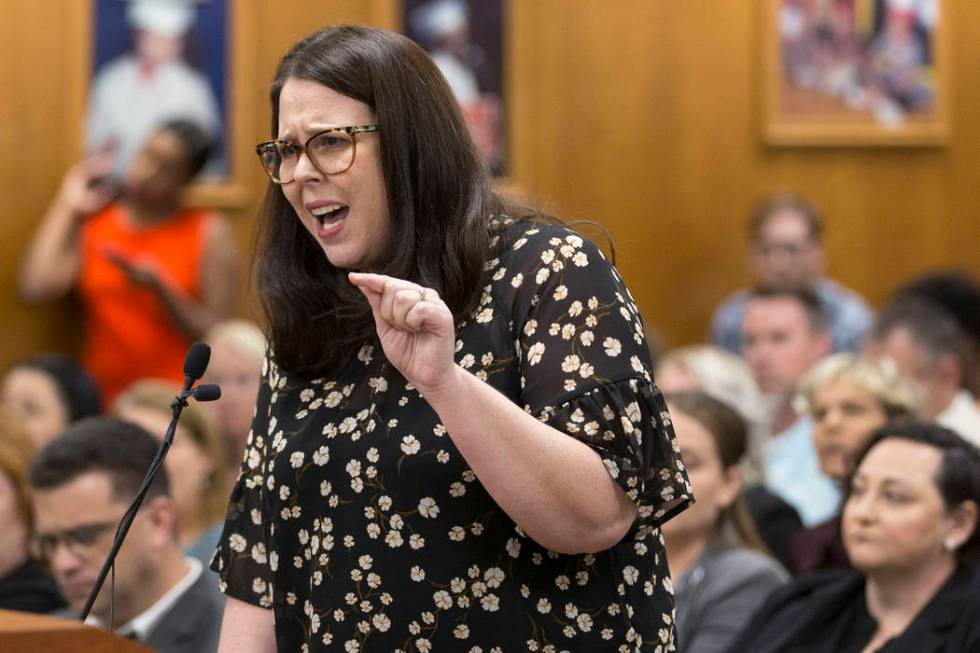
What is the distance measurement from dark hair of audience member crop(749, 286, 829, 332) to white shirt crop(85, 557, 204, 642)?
270 cm

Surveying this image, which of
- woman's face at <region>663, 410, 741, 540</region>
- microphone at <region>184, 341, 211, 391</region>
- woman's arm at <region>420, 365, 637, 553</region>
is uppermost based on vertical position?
microphone at <region>184, 341, 211, 391</region>

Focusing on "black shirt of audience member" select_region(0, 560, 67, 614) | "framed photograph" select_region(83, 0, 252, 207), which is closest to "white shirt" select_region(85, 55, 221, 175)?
"framed photograph" select_region(83, 0, 252, 207)

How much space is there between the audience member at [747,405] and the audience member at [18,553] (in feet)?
4.97

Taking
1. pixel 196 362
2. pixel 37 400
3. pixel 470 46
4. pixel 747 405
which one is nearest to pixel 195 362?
pixel 196 362

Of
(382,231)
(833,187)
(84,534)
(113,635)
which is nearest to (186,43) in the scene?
(833,187)

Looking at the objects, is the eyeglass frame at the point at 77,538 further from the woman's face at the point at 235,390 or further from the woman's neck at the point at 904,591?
the woman's neck at the point at 904,591

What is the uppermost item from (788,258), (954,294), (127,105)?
(127,105)

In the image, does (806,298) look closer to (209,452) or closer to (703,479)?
(703,479)

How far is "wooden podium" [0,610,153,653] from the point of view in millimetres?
1319

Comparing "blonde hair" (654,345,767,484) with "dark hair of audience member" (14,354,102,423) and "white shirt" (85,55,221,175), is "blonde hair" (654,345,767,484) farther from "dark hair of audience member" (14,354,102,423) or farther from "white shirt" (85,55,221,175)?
"white shirt" (85,55,221,175)

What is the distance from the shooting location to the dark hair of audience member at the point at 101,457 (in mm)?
2979

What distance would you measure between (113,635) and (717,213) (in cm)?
494

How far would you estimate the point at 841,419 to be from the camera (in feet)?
12.7

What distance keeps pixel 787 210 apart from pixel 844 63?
80cm
